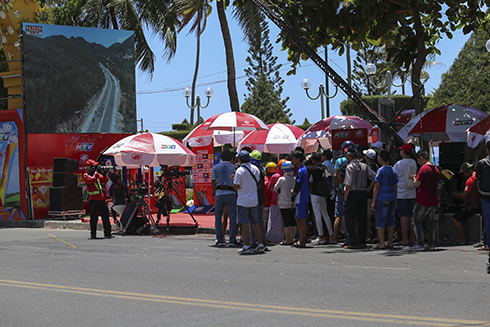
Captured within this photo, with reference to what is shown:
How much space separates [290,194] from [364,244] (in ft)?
5.90

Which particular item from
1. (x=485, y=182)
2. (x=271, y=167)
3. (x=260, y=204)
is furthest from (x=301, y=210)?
(x=485, y=182)

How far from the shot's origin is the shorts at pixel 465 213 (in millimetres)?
11031

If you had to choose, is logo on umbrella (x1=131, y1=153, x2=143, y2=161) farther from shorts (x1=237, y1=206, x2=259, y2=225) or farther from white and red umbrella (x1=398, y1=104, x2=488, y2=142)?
white and red umbrella (x1=398, y1=104, x2=488, y2=142)

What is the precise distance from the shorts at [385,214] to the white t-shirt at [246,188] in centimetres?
239

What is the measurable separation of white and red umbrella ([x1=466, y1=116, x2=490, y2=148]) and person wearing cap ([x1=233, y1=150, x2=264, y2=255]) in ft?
16.8

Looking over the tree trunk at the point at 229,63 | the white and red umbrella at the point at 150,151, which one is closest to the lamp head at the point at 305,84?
the tree trunk at the point at 229,63

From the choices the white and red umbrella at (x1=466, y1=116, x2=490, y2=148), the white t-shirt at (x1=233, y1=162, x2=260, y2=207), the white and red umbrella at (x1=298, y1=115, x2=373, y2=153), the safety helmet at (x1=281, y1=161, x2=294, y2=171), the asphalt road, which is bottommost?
→ the asphalt road

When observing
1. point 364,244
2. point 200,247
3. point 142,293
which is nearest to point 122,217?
point 200,247

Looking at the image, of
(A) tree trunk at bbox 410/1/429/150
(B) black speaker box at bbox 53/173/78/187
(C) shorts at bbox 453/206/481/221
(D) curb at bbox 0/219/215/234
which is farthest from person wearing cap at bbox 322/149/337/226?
(B) black speaker box at bbox 53/173/78/187

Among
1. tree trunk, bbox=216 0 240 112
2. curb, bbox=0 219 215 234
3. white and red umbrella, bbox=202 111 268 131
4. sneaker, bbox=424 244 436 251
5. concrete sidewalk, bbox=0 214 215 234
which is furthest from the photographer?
tree trunk, bbox=216 0 240 112

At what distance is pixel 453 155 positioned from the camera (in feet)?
40.0

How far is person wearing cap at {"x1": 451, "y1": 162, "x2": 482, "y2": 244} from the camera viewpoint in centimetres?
1101

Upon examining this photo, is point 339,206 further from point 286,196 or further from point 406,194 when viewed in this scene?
point 406,194

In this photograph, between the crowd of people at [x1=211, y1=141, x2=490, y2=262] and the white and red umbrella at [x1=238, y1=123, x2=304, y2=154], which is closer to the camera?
the crowd of people at [x1=211, y1=141, x2=490, y2=262]
